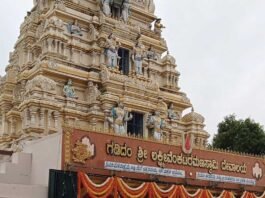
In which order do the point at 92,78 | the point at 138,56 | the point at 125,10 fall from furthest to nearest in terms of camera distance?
the point at 125,10
the point at 138,56
the point at 92,78

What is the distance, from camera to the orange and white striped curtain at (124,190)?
18500 mm

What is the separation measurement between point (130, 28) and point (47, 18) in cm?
589

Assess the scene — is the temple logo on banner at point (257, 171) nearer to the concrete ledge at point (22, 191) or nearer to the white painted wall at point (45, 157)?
the white painted wall at point (45, 157)

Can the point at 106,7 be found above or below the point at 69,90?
above

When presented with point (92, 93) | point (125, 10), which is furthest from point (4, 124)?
point (125, 10)

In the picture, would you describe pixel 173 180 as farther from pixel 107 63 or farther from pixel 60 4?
pixel 60 4

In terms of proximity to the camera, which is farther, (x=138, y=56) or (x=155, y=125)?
(x=138, y=56)

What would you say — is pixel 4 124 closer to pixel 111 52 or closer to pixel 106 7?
pixel 111 52

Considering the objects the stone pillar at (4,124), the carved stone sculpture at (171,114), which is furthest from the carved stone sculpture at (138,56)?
the stone pillar at (4,124)

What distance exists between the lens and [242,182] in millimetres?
24969

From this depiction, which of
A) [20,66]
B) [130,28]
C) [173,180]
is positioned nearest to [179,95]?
[130,28]

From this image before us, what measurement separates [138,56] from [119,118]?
19.5 feet

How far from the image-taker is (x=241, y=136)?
40.3m

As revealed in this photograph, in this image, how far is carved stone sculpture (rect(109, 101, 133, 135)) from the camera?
95.3 ft
